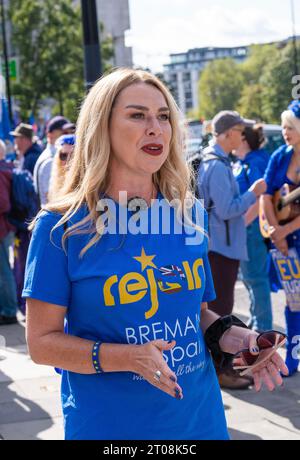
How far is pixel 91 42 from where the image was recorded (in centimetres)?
789

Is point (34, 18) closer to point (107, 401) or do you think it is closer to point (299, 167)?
point (299, 167)

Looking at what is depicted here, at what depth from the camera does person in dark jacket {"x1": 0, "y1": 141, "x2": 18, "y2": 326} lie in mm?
8461

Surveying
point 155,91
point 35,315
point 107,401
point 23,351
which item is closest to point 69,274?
point 35,315

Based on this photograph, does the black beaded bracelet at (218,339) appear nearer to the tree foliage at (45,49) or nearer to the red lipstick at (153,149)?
the red lipstick at (153,149)

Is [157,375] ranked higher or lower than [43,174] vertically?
higher

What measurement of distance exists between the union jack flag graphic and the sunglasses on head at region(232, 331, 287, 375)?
30 cm

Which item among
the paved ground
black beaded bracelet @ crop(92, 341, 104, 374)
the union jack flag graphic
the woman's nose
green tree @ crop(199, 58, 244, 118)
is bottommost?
green tree @ crop(199, 58, 244, 118)

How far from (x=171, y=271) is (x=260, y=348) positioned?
356 mm

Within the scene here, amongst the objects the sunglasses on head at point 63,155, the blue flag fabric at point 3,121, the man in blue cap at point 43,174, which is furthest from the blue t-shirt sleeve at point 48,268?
the blue flag fabric at point 3,121

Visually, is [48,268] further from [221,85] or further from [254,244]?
[221,85]

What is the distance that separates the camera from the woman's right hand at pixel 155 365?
220 centimetres

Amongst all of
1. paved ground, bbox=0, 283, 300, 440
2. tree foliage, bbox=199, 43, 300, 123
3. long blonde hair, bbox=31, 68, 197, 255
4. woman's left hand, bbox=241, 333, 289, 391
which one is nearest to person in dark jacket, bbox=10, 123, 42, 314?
paved ground, bbox=0, 283, 300, 440

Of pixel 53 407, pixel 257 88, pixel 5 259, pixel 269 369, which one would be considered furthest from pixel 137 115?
pixel 257 88

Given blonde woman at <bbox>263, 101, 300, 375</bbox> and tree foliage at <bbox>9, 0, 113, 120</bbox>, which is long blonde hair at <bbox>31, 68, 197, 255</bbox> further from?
tree foliage at <bbox>9, 0, 113, 120</bbox>
